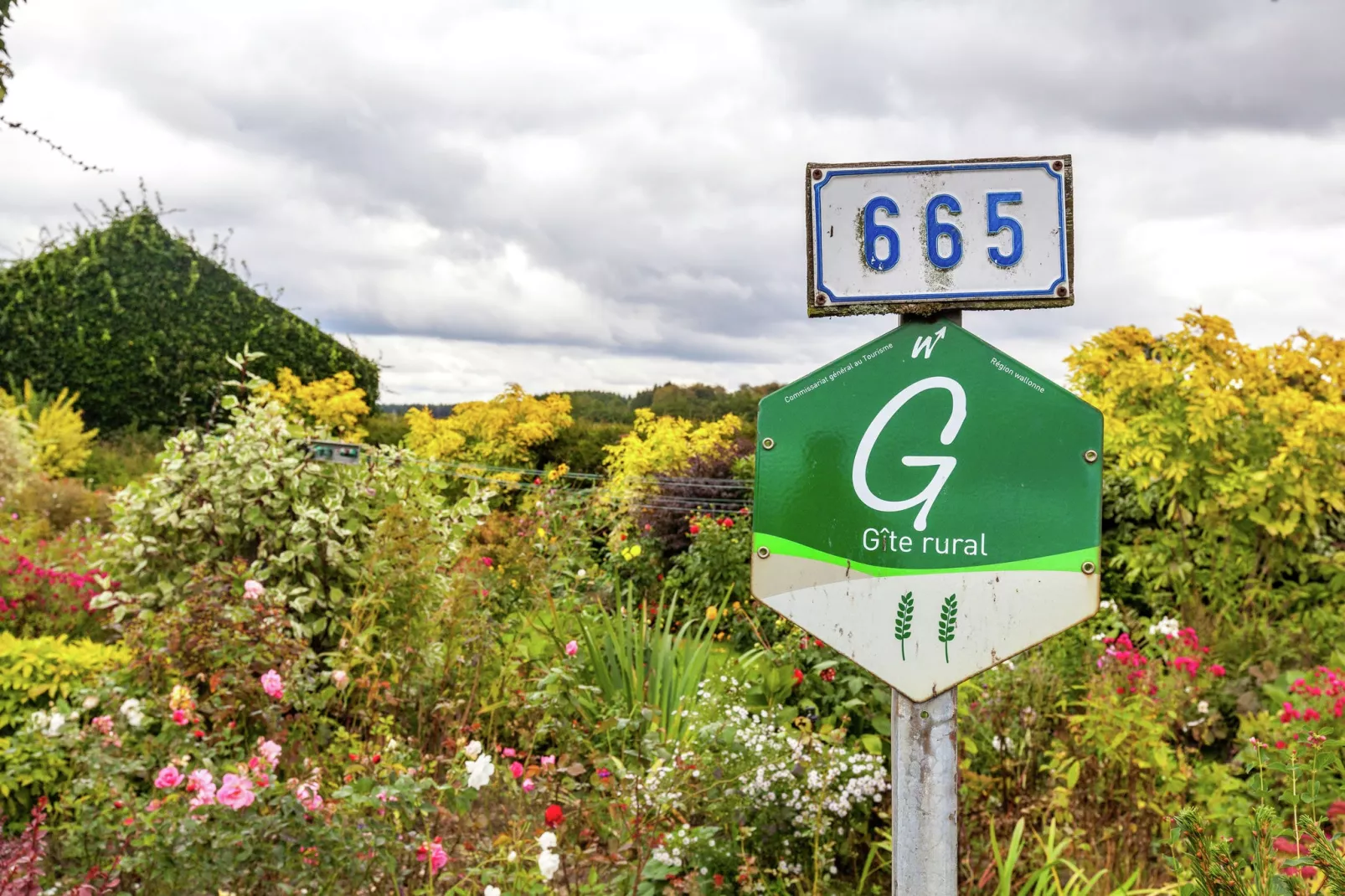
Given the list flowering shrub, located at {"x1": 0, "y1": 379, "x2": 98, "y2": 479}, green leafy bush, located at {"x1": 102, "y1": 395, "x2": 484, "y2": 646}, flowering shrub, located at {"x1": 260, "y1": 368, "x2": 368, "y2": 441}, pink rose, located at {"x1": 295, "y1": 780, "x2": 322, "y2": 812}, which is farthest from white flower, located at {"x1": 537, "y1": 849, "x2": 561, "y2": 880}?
flowering shrub, located at {"x1": 0, "y1": 379, "x2": 98, "y2": 479}

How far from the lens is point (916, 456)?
1.52 meters

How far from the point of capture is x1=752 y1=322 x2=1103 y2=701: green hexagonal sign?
4.91ft

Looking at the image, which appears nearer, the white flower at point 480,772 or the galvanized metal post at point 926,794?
the galvanized metal post at point 926,794

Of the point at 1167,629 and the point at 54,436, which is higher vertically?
the point at 54,436

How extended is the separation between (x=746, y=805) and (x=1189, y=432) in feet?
13.6

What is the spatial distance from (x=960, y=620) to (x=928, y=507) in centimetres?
18

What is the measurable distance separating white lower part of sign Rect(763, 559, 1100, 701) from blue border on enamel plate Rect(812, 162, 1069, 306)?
436 mm

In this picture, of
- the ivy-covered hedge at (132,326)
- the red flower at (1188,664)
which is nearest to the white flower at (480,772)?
the red flower at (1188,664)

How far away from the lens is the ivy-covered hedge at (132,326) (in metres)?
15.1

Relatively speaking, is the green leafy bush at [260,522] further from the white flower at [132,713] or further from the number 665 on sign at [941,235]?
the number 665 on sign at [941,235]

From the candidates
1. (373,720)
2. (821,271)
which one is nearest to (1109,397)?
(373,720)

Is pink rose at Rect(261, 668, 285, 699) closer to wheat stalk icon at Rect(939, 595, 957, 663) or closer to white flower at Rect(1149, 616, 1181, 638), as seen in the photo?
wheat stalk icon at Rect(939, 595, 957, 663)

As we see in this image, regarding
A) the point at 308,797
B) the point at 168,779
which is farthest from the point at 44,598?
the point at 308,797

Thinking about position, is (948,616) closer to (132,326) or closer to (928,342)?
(928,342)
